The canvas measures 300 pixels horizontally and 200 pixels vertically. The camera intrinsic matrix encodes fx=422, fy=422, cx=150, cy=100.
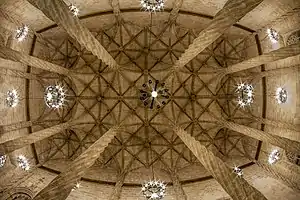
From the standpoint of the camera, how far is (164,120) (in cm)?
2250

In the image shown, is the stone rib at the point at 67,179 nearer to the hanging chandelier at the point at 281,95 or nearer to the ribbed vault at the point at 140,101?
the ribbed vault at the point at 140,101

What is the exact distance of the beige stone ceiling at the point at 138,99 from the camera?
21016 millimetres

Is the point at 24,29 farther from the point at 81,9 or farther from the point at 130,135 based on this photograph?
the point at 130,135

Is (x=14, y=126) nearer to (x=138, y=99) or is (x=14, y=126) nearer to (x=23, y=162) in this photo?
(x=23, y=162)

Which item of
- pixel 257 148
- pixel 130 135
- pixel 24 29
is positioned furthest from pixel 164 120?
pixel 24 29

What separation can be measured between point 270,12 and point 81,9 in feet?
26.8

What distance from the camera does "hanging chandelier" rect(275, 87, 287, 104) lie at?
19156 millimetres

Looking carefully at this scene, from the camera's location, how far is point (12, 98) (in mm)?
19047

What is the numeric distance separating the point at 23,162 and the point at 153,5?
934 centimetres

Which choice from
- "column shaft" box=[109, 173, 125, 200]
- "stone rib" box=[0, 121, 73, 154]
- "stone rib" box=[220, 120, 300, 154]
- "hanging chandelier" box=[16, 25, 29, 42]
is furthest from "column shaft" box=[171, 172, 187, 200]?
"hanging chandelier" box=[16, 25, 29, 42]

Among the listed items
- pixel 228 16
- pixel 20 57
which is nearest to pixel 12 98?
pixel 20 57

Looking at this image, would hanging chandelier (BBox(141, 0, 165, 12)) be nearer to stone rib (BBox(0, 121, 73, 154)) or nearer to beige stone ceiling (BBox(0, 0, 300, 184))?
beige stone ceiling (BBox(0, 0, 300, 184))

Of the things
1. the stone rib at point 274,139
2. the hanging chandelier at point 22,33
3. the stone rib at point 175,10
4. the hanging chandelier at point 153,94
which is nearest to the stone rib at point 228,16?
the stone rib at point 274,139

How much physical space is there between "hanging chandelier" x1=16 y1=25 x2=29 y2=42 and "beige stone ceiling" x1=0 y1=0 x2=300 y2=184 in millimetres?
1661
